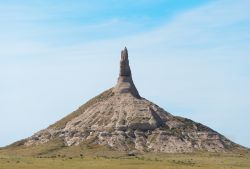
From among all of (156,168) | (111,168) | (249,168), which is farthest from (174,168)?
(249,168)

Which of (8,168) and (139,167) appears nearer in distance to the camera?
(8,168)

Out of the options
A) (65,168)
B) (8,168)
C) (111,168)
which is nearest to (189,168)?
(111,168)

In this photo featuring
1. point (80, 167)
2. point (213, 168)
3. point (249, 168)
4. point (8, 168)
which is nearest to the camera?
point (8, 168)

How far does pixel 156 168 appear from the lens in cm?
12862

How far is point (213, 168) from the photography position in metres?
141

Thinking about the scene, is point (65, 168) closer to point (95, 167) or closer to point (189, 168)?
point (95, 167)

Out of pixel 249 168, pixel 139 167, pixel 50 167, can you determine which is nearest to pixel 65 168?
pixel 50 167

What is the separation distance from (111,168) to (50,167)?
13535 mm

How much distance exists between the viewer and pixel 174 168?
130 meters

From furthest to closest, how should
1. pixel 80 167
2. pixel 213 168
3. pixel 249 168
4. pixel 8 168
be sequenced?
pixel 249 168, pixel 213 168, pixel 80 167, pixel 8 168

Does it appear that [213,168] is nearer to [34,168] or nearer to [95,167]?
[95,167]

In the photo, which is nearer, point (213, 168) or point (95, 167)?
point (95, 167)

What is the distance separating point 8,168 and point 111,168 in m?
22.6

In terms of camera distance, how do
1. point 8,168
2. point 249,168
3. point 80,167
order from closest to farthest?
point 8,168, point 80,167, point 249,168
